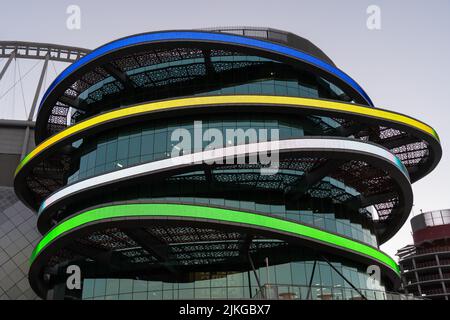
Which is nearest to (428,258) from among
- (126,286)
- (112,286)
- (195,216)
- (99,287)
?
(126,286)

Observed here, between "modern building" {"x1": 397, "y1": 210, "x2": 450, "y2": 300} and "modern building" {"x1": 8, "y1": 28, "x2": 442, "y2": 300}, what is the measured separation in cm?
8458

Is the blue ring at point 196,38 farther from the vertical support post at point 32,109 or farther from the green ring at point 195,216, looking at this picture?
the vertical support post at point 32,109

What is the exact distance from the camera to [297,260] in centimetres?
3703

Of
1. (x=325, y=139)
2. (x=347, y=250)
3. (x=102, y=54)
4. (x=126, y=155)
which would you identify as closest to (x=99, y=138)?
(x=126, y=155)

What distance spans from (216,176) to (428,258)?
334ft

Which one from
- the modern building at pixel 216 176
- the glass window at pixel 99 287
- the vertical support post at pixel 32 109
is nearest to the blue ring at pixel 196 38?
the modern building at pixel 216 176

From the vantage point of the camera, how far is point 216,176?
37.0 metres

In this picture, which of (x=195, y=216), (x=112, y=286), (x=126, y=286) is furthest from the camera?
(x=112, y=286)

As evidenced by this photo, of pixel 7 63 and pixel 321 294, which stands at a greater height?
pixel 7 63

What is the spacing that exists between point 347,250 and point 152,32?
76.2ft

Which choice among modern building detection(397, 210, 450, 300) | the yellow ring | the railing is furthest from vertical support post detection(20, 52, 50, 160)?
modern building detection(397, 210, 450, 300)

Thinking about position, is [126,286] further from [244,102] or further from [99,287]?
[244,102]

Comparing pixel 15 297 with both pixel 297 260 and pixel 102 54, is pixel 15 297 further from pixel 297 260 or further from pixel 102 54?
pixel 297 260
